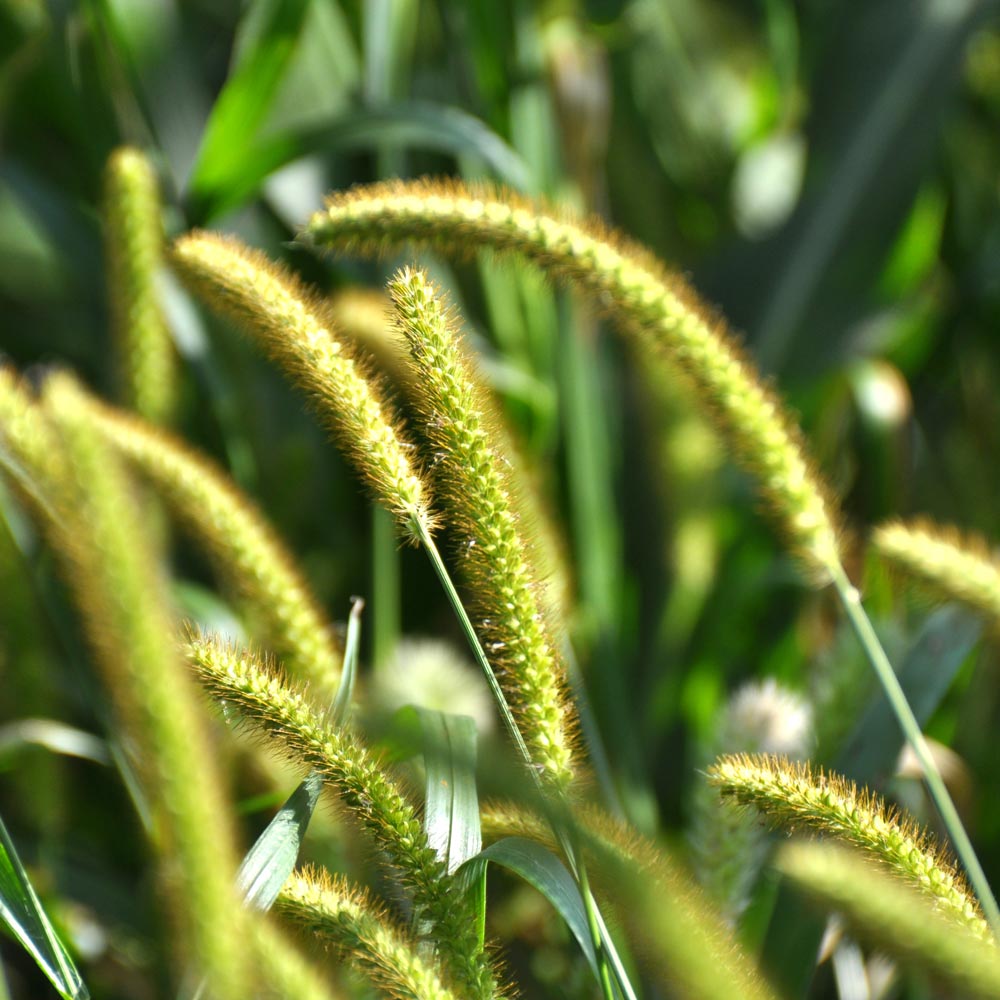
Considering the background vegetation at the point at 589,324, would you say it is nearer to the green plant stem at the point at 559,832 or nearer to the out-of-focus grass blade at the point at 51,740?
the out-of-focus grass blade at the point at 51,740

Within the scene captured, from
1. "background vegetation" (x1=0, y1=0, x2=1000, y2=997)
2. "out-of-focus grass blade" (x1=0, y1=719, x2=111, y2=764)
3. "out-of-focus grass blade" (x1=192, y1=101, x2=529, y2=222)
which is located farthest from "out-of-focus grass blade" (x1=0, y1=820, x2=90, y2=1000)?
"out-of-focus grass blade" (x1=192, y1=101, x2=529, y2=222)

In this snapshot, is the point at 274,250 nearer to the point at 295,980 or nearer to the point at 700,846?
the point at 700,846

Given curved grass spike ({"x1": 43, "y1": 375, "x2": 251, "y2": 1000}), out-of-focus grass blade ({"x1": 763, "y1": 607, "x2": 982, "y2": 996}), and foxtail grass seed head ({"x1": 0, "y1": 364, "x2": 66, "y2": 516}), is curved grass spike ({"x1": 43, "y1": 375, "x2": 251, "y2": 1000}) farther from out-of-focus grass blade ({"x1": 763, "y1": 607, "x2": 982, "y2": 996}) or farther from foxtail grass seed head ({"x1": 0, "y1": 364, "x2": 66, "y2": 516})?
out-of-focus grass blade ({"x1": 763, "y1": 607, "x2": 982, "y2": 996})

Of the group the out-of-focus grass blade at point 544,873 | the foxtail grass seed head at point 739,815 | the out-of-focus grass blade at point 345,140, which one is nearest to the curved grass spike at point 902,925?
the out-of-focus grass blade at point 544,873

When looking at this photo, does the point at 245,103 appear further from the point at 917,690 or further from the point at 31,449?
the point at 917,690

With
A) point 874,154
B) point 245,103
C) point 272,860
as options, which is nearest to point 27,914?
point 272,860
